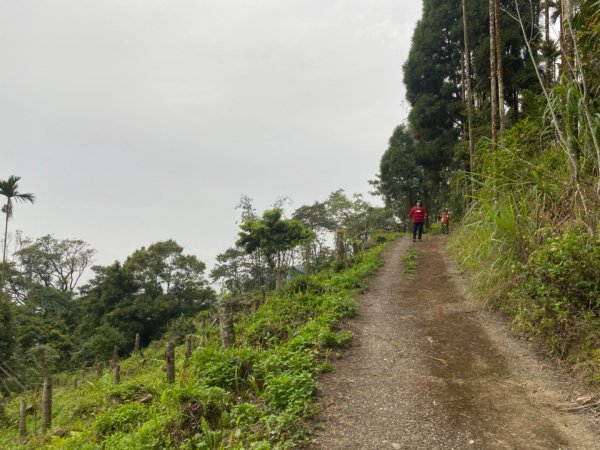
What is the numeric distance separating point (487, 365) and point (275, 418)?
2573mm

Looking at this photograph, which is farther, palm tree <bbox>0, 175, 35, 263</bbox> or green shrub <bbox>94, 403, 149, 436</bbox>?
palm tree <bbox>0, 175, 35, 263</bbox>

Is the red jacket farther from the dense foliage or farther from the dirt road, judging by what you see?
the dirt road

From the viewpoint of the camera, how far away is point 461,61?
18516 mm

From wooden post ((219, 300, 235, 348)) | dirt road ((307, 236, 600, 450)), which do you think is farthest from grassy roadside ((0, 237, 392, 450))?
wooden post ((219, 300, 235, 348))

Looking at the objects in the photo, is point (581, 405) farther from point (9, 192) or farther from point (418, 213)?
point (9, 192)

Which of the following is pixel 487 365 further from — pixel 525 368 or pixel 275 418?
pixel 275 418

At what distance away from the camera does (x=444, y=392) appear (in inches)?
147

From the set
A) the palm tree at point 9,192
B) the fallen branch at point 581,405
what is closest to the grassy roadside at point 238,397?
the fallen branch at point 581,405

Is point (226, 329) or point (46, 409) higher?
point (226, 329)

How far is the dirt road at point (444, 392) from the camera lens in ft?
9.83

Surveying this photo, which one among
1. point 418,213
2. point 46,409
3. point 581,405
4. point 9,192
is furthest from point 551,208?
point 9,192

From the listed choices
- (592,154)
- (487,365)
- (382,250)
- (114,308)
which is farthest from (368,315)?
(114,308)

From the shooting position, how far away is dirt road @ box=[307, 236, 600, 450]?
2996mm

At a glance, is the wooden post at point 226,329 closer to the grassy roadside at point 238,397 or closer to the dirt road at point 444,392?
the grassy roadside at point 238,397
